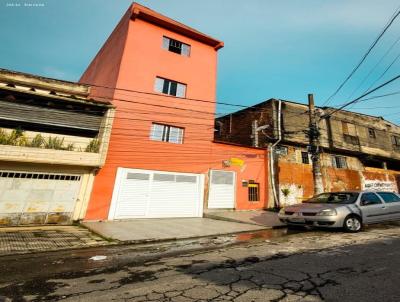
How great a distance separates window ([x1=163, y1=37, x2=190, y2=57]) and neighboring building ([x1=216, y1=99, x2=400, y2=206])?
673 cm

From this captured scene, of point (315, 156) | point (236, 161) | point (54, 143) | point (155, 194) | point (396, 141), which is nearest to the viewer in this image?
point (54, 143)

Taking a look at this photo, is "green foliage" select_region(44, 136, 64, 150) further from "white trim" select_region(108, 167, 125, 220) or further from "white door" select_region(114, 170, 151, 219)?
"white door" select_region(114, 170, 151, 219)

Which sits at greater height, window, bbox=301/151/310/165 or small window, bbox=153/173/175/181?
window, bbox=301/151/310/165

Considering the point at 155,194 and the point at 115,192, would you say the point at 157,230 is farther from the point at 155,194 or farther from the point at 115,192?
the point at 115,192

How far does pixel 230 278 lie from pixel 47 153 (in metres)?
9.67

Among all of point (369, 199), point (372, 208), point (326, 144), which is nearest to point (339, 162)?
point (326, 144)

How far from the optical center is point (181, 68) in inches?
597

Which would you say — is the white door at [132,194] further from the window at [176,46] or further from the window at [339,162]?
the window at [339,162]

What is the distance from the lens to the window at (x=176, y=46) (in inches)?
601

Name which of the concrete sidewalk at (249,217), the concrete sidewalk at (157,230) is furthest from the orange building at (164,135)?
the concrete sidewalk at (157,230)

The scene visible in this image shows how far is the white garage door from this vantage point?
39.0 ft

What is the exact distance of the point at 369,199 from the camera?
9.28 meters

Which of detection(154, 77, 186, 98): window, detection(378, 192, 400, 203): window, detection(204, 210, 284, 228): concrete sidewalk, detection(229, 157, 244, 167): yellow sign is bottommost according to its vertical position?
detection(204, 210, 284, 228): concrete sidewalk

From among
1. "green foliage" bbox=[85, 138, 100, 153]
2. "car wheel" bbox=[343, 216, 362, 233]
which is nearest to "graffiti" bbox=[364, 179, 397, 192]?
"car wheel" bbox=[343, 216, 362, 233]
